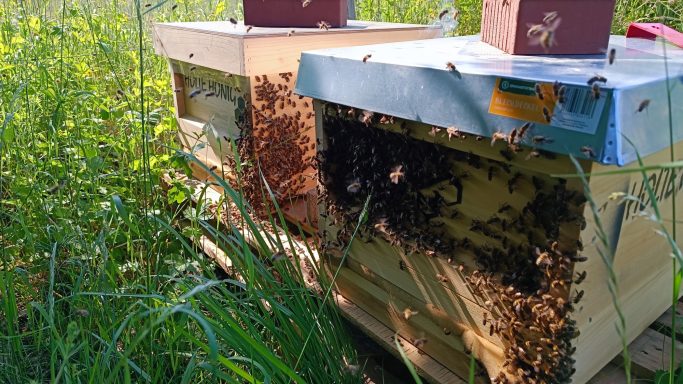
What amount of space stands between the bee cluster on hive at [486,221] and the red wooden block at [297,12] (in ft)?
2.64

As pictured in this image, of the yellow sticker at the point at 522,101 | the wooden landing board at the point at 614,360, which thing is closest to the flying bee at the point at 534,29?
the yellow sticker at the point at 522,101

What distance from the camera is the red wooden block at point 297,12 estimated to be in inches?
86.3

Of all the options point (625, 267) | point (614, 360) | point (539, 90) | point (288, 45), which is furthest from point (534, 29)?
point (288, 45)

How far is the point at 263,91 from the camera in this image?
1.99 m

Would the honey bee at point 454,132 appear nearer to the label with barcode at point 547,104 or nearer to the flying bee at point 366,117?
the label with barcode at point 547,104

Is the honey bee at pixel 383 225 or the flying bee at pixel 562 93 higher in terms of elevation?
the flying bee at pixel 562 93

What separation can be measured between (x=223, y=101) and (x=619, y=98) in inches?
65.1

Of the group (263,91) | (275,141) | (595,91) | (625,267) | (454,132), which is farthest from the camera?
(275,141)

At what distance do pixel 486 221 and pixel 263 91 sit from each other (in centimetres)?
108

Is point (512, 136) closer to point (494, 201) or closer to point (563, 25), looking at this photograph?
point (494, 201)

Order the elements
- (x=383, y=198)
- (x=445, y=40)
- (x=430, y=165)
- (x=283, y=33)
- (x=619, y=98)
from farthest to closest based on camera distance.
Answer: (x=283, y=33)
(x=445, y=40)
(x=383, y=198)
(x=430, y=165)
(x=619, y=98)

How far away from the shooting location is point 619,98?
904 mm

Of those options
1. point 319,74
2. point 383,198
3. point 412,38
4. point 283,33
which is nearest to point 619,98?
point 383,198

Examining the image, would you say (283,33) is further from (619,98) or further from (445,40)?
(619,98)
